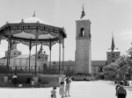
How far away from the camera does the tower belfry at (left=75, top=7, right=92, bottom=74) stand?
277 ft

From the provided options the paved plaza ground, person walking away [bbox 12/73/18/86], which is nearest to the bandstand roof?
person walking away [bbox 12/73/18/86]

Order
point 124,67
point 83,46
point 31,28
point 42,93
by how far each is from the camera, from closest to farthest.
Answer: point 42,93, point 31,28, point 124,67, point 83,46

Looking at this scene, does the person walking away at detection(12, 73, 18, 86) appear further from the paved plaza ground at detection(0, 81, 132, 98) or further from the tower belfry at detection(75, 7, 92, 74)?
the tower belfry at detection(75, 7, 92, 74)


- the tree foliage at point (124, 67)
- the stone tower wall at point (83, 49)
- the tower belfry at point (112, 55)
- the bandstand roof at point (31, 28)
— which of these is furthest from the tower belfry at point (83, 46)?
the bandstand roof at point (31, 28)

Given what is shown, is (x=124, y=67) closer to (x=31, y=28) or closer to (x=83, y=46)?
(x=31, y=28)

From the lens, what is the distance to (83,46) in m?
85.1

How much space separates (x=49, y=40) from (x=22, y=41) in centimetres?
372

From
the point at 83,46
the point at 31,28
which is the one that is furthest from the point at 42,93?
the point at 83,46

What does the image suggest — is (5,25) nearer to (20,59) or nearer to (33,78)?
(33,78)

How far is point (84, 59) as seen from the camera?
279ft

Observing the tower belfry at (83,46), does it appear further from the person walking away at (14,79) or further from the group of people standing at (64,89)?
the group of people standing at (64,89)

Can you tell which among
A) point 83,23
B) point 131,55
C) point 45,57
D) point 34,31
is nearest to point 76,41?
point 83,23

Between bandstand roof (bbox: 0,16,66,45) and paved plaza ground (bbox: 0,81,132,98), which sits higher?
bandstand roof (bbox: 0,16,66,45)

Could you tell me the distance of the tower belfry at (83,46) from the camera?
3329 inches
